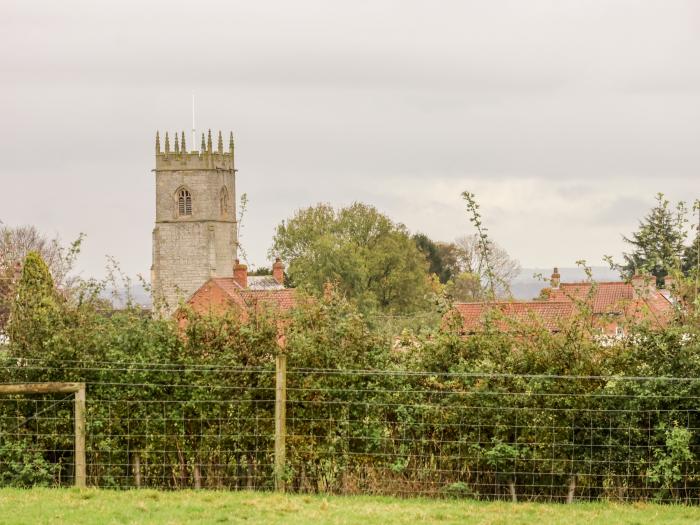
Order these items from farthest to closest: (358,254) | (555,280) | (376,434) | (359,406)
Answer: (358,254) → (555,280) → (359,406) → (376,434)

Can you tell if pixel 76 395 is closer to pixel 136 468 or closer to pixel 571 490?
pixel 136 468

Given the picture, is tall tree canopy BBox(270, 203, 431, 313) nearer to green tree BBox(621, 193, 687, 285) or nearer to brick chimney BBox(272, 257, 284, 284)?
brick chimney BBox(272, 257, 284, 284)

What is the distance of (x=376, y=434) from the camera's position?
14594 millimetres

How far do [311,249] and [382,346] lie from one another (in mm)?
71518

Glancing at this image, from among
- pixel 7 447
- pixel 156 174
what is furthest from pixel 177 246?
pixel 7 447

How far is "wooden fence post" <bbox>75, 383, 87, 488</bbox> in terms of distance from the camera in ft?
48.1

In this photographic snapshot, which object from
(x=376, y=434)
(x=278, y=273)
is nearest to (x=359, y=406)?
(x=376, y=434)

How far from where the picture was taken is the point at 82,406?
14812mm

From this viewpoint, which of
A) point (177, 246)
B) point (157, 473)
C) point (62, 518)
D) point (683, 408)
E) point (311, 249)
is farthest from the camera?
point (177, 246)

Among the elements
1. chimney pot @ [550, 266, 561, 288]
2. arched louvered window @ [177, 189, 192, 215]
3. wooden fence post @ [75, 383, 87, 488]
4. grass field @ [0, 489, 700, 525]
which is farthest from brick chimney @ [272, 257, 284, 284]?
grass field @ [0, 489, 700, 525]

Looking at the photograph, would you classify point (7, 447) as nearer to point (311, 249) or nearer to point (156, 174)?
point (311, 249)

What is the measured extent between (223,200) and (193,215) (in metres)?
3.35

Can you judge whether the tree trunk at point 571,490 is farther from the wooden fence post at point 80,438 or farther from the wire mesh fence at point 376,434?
the wooden fence post at point 80,438

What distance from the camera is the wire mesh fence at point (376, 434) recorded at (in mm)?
14141
